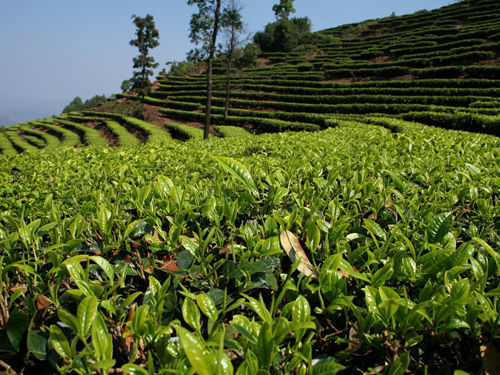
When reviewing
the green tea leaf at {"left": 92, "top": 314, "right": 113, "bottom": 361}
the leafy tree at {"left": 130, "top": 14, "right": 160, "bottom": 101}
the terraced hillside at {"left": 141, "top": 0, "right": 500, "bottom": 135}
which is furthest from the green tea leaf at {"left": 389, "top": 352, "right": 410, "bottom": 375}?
the leafy tree at {"left": 130, "top": 14, "right": 160, "bottom": 101}

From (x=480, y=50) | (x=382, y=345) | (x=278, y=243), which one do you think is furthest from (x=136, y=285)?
(x=480, y=50)

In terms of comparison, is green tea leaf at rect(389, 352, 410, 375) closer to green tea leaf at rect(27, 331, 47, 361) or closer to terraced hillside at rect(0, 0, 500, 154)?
green tea leaf at rect(27, 331, 47, 361)

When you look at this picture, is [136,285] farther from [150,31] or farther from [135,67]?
[150,31]

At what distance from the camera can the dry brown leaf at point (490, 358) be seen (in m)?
0.70

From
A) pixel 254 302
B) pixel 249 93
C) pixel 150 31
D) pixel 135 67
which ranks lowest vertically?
pixel 254 302

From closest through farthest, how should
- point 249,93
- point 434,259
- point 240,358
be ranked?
point 240,358, point 434,259, point 249,93

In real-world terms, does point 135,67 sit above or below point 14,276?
above

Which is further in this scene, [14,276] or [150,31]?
[150,31]

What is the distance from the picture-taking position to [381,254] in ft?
3.36

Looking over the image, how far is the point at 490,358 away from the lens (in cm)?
72

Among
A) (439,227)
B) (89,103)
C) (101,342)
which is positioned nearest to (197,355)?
(101,342)

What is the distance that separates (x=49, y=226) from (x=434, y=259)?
143cm

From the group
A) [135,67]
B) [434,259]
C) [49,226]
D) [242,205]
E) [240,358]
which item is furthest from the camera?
[135,67]

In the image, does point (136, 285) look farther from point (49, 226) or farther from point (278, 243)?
point (278, 243)
